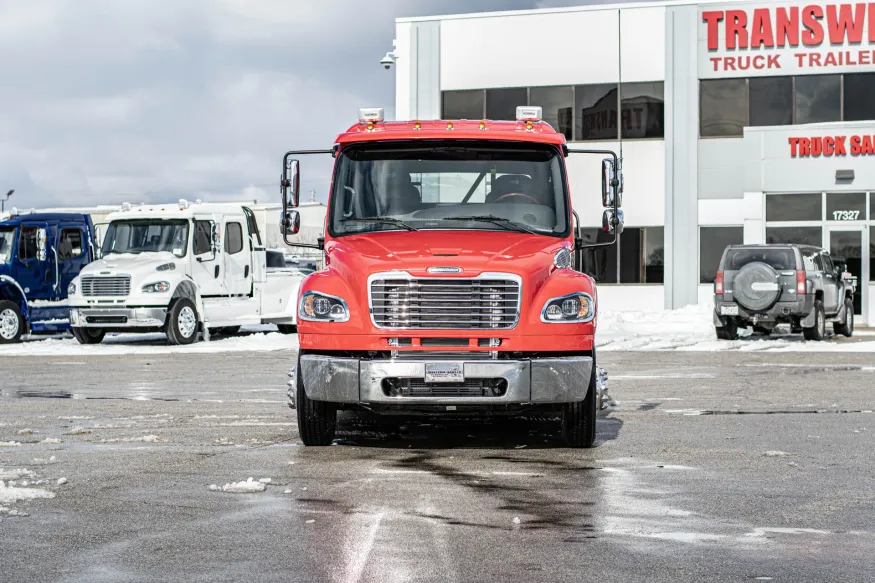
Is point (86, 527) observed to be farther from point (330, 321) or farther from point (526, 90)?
point (526, 90)

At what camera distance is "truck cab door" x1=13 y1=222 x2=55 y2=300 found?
25.0 m

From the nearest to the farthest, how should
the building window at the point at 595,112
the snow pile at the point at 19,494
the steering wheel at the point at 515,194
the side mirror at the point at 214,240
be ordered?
1. the snow pile at the point at 19,494
2. the steering wheel at the point at 515,194
3. the side mirror at the point at 214,240
4. the building window at the point at 595,112

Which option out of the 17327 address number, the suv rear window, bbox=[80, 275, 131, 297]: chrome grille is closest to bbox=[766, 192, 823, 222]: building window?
the 17327 address number

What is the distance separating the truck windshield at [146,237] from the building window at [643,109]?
15083 mm

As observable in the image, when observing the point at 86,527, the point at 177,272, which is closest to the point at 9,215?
the point at 177,272

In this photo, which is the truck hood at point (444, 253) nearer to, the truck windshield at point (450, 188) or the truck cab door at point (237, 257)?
the truck windshield at point (450, 188)

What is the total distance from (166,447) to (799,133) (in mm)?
27051

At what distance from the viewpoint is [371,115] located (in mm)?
10703

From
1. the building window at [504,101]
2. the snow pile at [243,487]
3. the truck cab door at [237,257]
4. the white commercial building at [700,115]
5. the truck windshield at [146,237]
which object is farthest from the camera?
the building window at [504,101]

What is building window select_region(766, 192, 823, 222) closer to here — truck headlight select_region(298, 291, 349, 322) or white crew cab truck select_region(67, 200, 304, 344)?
white crew cab truck select_region(67, 200, 304, 344)

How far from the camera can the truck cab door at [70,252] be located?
2559 cm

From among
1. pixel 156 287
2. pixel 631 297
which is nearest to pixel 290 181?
pixel 156 287

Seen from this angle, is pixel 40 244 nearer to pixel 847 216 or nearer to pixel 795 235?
pixel 795 235

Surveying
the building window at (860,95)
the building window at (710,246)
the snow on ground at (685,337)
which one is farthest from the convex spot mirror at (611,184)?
A: the building window at (860,95)
